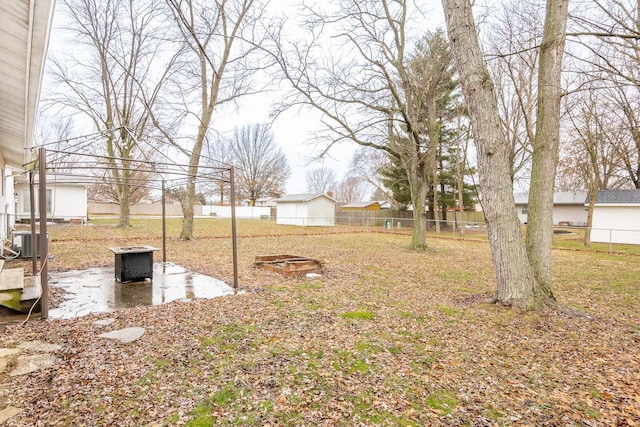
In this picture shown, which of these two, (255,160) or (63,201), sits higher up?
(255,160)

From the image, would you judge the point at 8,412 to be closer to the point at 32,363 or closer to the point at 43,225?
the point at 32,363

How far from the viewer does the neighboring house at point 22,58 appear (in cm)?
303

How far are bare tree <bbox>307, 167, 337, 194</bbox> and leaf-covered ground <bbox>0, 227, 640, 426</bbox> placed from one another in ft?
179

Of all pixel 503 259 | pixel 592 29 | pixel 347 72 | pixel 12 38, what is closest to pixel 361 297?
pixel 503 259

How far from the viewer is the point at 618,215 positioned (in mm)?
17812

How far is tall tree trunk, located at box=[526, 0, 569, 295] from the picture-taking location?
17.5 feet

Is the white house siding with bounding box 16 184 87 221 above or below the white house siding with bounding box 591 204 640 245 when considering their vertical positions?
above

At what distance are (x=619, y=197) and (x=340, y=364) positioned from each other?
21524 millimetres

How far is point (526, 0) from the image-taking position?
817 centimetres

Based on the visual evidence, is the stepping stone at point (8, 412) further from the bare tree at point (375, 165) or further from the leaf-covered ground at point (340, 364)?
the bare tree at point (375, 165)

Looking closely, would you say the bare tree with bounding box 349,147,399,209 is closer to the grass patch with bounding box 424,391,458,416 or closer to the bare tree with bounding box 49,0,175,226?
the bare tree with bounding box 49,0,175,226

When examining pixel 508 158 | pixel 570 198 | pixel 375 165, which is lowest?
pixel 508 158

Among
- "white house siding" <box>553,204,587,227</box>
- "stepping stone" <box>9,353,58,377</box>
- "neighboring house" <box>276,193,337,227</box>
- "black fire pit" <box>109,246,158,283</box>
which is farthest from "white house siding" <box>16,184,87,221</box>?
"white house siding" <box>553,204,587,227</box>

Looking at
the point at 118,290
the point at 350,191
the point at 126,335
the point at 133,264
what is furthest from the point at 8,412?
the point at 350,191
